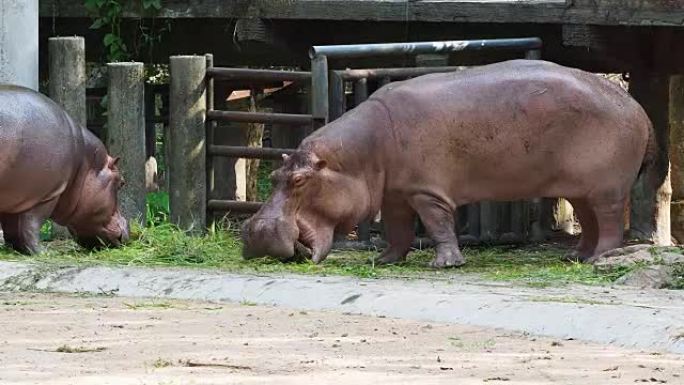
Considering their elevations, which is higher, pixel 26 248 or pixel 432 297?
pixel 432 297

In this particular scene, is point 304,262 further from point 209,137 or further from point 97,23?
point 97,23

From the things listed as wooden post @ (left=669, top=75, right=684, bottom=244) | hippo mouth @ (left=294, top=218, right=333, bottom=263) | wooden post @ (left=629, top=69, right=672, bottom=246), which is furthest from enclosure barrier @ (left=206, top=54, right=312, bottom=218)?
wooden post @ (left=669, top=75, right=684, bottom=244)

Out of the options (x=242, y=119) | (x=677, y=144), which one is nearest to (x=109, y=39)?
(x=242, y=119)

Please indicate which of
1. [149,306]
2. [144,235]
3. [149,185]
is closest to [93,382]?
[149,306]

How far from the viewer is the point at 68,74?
36.4 feet

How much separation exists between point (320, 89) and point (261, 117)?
69cm

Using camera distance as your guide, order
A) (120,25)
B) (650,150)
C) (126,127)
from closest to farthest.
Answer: (650,150), (126,127), (120,25)

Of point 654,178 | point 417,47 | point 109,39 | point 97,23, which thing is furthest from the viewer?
point 654,178

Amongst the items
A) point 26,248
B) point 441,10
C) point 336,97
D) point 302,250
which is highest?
point 441,10

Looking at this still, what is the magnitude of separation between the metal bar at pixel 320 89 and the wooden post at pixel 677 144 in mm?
4871

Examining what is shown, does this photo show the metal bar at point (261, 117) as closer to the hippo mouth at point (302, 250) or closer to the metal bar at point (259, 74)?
the metal bar at point (259, 74)

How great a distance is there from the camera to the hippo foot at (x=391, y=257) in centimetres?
935

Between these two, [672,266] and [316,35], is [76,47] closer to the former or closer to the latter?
[316,35]

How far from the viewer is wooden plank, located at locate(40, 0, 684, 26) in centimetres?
1036
